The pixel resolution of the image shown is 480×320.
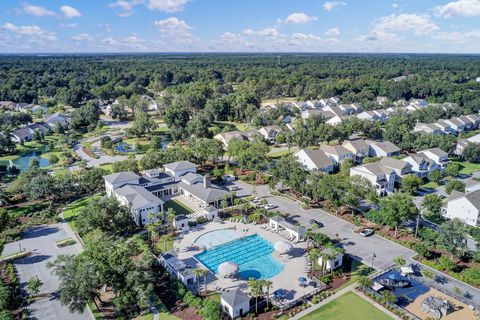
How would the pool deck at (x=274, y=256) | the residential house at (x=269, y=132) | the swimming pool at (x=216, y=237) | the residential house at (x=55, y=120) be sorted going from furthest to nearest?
the residential house at (x=55, y=120), the residential house at (x=269, y=132), the swimming pool at (x=216, y=237), the pool deck at (x=274, y=256)

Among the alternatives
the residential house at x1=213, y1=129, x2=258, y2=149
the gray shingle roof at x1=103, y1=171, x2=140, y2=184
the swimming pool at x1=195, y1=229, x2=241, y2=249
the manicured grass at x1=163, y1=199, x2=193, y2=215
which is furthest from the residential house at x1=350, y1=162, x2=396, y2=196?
the gray shingle roof at x1=103, y1=171, x2=140, y2=184

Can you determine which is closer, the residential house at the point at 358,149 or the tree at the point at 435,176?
the tree at the point at 435,176

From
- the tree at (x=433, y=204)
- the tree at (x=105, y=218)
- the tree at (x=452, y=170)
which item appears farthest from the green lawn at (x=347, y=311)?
the tree at (x=452, y=170)

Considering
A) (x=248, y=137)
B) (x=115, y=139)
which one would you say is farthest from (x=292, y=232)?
(x=115, y=139)

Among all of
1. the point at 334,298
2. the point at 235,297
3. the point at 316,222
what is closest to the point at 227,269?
the point at 235,297

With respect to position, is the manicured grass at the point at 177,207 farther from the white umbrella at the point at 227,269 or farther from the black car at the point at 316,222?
the black car at the point at 316,222

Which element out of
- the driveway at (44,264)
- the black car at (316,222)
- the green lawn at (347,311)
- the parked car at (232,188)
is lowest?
the driveway at (44,264)

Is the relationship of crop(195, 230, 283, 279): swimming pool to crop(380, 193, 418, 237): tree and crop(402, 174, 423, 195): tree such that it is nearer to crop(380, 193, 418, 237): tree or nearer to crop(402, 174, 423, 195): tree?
crop(380, 193, 418, 237): tree

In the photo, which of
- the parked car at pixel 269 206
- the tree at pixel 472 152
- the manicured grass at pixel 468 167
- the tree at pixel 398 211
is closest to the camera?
the tree at pixel 398 211

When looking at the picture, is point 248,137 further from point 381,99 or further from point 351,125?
point 381,99
